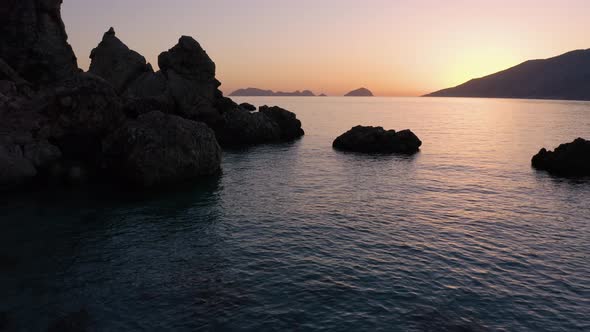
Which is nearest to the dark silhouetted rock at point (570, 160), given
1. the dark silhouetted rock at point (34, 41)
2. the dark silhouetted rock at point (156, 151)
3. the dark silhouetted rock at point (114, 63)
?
the dark silhouetted rock at point (156, 151)

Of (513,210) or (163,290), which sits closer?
(163,290)

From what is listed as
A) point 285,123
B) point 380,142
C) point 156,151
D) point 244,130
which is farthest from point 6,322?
point 285,123

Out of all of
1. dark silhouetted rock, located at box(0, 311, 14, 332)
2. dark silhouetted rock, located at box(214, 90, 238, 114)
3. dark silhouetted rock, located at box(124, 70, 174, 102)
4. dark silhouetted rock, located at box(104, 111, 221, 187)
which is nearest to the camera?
dark silhouetted rock, located at box(0, 311, 14, 332)

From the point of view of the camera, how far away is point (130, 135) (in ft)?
127

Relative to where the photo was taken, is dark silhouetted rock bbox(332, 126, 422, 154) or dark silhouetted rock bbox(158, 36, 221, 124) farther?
dark silhouetted rock bbox(158, 36, 221, 124)

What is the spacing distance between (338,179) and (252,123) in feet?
122

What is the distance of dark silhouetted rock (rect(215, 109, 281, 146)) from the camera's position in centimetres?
7506

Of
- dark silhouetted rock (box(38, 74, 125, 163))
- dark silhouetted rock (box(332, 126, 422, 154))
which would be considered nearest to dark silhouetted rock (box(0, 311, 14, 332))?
dark silhouetted rock (box(38, 74, 125, 163))

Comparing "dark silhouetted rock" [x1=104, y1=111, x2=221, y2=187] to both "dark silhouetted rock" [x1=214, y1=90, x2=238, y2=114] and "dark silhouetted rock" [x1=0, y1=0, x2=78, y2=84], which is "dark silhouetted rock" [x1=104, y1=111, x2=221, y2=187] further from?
"dark silhouetted rock" [x1=214, y1=90, x2=238, y2=114]

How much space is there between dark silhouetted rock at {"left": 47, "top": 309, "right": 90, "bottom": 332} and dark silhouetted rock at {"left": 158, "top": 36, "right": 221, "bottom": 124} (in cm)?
5885

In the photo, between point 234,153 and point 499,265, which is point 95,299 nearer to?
point 499,265

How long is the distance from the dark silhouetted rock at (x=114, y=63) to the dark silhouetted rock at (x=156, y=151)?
3847cm

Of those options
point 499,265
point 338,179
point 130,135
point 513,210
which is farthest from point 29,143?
point 513,210

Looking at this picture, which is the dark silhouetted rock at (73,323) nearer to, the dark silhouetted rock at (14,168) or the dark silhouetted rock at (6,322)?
the dark silhouetted rock at (6,322)
